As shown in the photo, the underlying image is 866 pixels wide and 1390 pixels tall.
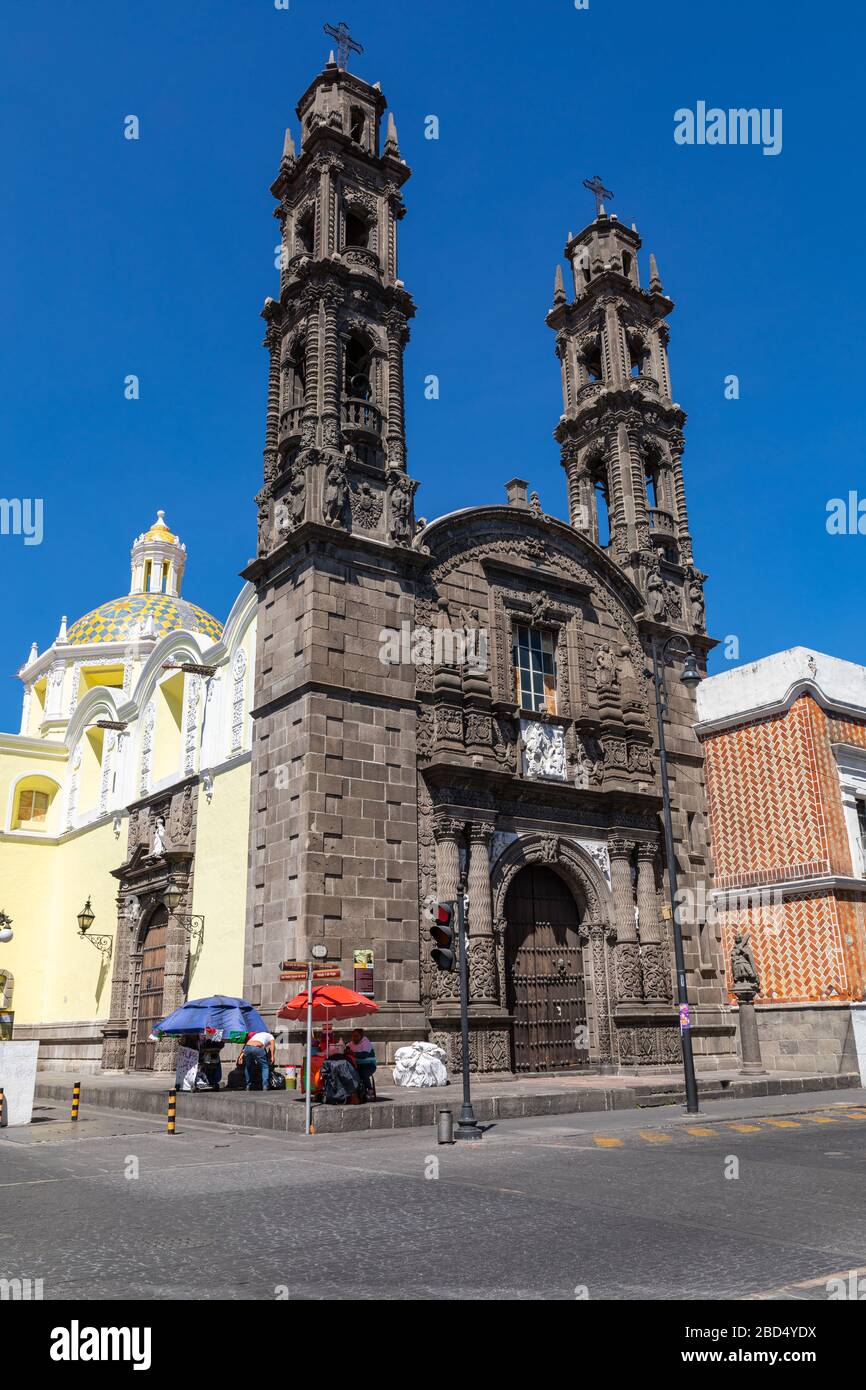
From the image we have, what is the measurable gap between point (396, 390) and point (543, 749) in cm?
942

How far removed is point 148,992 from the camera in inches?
1187

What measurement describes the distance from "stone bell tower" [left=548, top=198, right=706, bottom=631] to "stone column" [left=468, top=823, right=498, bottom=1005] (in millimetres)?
9939

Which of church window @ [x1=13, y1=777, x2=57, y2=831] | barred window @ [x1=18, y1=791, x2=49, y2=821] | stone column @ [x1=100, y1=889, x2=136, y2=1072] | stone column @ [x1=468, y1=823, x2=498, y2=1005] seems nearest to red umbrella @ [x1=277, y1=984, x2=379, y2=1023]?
stone column @ [x1=468, y1=823, x2=498, y2=1005]

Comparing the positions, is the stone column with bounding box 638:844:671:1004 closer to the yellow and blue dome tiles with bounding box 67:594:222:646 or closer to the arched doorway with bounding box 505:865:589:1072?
the arched doorway with bounding box 505:865:589:1072

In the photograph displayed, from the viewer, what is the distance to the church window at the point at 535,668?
89.4 feet

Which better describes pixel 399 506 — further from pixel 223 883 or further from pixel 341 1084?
pixel 341 1084

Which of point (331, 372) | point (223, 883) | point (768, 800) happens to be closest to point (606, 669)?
point (768, 800)

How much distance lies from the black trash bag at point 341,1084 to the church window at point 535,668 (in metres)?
11.5

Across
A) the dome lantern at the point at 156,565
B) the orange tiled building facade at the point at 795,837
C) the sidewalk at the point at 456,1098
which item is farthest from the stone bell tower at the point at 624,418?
the dome lantern at the point at 156,565

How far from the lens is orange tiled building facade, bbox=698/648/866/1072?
2555cm

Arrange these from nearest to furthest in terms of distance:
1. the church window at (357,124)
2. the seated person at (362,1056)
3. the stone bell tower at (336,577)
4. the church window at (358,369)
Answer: the seated person at (362,1056) < the stone bell tower at (336,577) < the church window at (358,369) < the church window at (357,124)

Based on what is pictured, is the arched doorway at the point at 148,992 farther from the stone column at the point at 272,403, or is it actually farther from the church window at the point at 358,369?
the church window at the point at 358,369
